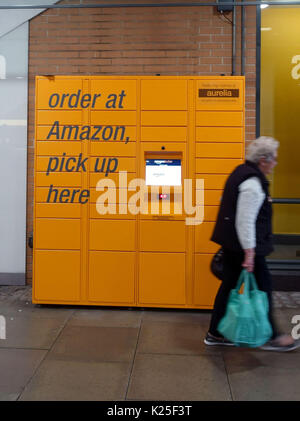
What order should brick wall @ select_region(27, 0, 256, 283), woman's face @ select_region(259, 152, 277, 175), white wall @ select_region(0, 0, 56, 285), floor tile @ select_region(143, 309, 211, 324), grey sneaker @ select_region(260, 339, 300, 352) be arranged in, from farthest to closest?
1. white wall @ select_region(0, 0, 56, 285)
2. brick wall @ select_region(27, 0, 256, 283)
3. floor tile @ select_region(143, 309, 211, 324)
4. grey sneaker @ select_region(260, 339, 300, 352)
5. woman's face @ select_region(259, 152, 277, 175)

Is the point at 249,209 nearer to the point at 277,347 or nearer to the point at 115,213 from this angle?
the point at 277,347

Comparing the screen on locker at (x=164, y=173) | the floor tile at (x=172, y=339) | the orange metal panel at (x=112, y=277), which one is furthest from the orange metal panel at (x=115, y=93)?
the floor tile at (x=172, y=339)

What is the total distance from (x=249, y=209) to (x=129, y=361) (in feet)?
5.27

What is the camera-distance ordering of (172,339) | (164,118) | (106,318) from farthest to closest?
(164,118)
(106,318)
(172,339)

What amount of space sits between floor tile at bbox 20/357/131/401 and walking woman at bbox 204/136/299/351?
1068 mm

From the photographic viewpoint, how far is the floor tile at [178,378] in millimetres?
2877

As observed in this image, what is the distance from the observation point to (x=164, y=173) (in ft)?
15.0

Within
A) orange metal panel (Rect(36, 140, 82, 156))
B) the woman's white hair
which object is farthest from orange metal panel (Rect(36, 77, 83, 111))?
the woman's white hair

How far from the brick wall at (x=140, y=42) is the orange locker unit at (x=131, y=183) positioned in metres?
1.08

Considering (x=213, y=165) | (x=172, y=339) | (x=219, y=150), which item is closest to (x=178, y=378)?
(x=172, y=339)

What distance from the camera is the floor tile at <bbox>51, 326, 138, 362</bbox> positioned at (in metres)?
3.52

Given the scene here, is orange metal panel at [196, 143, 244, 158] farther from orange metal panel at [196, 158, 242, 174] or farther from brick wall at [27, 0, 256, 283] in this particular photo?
brick wall at [27, 0, 256, 283]

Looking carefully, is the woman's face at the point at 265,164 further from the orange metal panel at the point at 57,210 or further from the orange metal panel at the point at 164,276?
the orange metal panel at the point at 57,210
